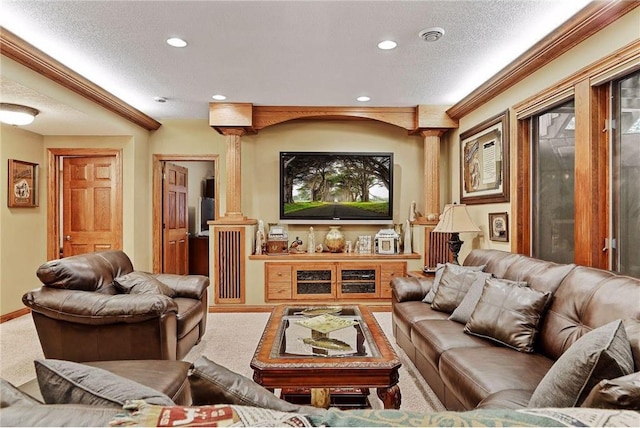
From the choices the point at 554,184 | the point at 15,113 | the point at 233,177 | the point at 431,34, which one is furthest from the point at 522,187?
the point at 15,113

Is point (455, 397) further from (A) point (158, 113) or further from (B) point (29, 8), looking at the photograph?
(A) point (158, 113)

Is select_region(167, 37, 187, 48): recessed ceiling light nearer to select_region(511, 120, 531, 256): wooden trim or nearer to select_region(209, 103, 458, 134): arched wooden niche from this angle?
select_region(209, 103, 458, 134): arched wooden niche

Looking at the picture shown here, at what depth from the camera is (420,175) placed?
561cm

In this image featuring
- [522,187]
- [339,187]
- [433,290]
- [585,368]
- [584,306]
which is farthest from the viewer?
[339,187]

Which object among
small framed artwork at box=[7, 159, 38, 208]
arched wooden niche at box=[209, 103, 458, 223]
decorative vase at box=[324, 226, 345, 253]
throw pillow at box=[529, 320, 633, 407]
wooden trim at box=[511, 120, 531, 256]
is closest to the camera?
throw pillow at box=[529, 320, 633, 407]

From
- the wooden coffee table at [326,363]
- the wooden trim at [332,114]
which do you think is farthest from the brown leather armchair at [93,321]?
the wooden trim at [332,114]

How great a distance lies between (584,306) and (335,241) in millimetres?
3482

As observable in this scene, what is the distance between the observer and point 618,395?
94 centimetres

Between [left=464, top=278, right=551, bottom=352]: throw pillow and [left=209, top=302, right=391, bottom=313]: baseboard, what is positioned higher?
[left=464, top=278, right=551, bottom=352]: throw pillow

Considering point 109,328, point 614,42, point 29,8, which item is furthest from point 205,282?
point 614,42

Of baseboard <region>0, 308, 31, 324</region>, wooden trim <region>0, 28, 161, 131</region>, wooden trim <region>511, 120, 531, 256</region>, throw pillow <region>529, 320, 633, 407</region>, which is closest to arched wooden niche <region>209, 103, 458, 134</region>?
wooden trim <region>0, 28, 161, 131</region>

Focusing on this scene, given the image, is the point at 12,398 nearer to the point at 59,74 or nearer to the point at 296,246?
the point at 59,74

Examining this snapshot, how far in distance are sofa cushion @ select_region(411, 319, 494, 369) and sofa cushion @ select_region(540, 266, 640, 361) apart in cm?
35

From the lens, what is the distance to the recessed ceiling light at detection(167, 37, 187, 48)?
9.95ft
